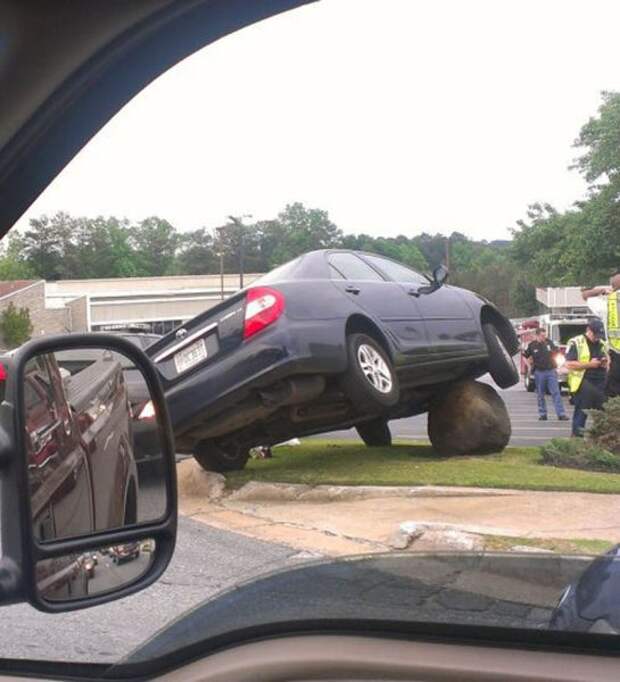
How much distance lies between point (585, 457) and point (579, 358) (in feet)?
0.69

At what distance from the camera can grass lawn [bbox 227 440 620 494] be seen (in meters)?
1.78

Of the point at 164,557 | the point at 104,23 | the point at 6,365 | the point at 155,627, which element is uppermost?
the point at 104,23

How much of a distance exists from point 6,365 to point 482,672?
2.74ft

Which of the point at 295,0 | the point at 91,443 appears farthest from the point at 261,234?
the point at 91,443

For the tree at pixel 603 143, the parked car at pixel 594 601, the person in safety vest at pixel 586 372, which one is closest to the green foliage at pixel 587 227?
the tree at pixel 603 143

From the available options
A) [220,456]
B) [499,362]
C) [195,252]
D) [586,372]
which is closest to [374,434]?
[499,362]

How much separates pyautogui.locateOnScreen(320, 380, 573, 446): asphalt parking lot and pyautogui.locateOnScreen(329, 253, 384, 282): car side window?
18.4 inches

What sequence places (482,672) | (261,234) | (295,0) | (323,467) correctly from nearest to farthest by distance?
1. (482,672)
2. (295,0)
3. (261,234)
4. (323,467)

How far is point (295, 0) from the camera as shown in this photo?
164 cm

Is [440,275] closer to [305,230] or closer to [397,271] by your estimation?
[397,271]

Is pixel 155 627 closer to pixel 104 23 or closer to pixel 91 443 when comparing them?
pixel 91 443

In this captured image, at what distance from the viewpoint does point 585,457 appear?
5.95ft

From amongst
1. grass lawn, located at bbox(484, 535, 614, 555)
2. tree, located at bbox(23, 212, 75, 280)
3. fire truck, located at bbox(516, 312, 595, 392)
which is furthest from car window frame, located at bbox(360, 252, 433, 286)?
tree, located at bbox(23, 212, 75, 280)

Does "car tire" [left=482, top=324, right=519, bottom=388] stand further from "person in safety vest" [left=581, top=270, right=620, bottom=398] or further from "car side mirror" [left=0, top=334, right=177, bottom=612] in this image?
"car side mirror" [left=0, top=334, right=177, bottom=612]
